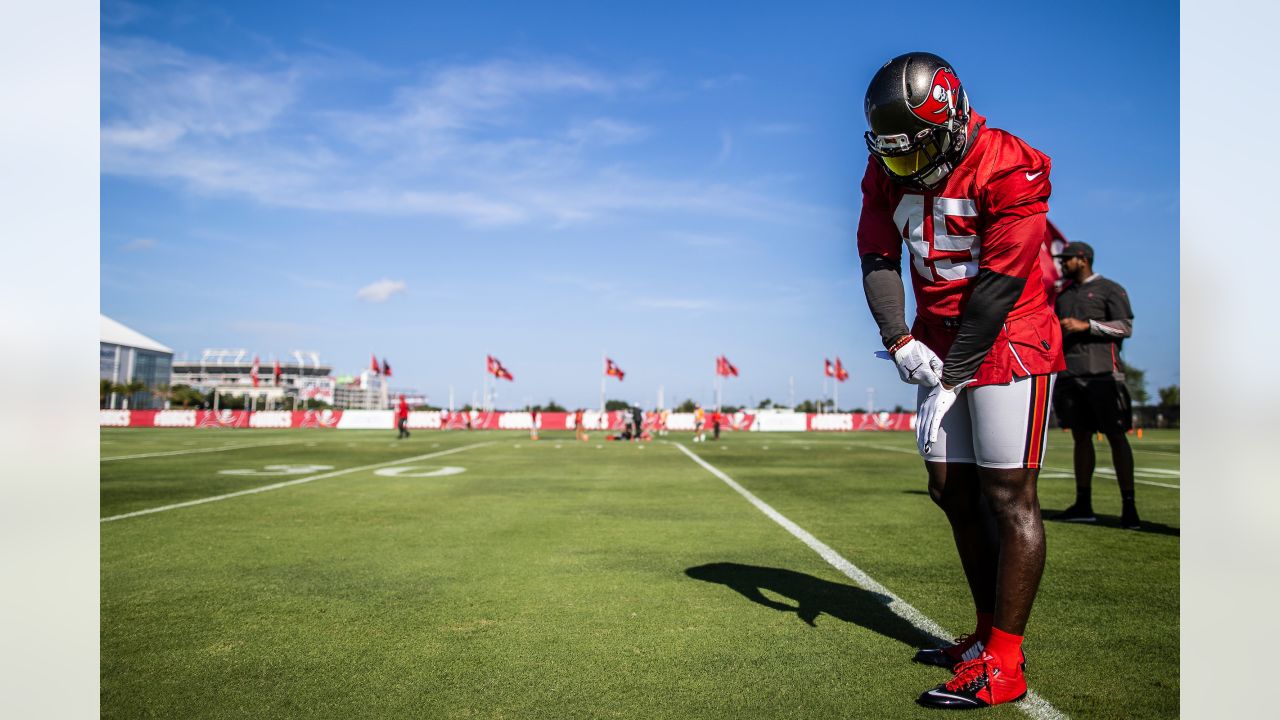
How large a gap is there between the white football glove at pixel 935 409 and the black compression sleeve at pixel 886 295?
9.9 inches

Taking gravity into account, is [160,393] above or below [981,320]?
below

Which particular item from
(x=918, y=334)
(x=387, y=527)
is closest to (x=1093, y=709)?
(x=918, y=334)

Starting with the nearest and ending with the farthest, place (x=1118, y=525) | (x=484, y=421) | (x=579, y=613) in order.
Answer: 1. (x=579, y=613)
2. (x=1118, y=525)
3. (x=484, y=421)

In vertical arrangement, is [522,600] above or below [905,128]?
below

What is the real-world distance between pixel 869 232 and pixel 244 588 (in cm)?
376

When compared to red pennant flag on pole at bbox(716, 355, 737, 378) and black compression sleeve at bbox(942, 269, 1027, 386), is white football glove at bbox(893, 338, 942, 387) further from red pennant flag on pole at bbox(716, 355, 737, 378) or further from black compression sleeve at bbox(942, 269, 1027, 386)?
red pennant flag on pole at bbox(716, 355, 737, 378)

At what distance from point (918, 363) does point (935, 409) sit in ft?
0.58

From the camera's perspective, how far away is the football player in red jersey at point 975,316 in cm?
285

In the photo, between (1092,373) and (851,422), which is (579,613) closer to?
(1092,373)

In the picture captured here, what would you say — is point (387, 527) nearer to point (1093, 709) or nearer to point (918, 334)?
point (918, 334)

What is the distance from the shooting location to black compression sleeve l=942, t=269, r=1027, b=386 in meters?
2.85

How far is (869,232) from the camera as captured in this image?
3293 mm

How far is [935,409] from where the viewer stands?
116 inches

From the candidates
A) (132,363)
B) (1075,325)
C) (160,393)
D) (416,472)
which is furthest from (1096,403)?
(132,363)
